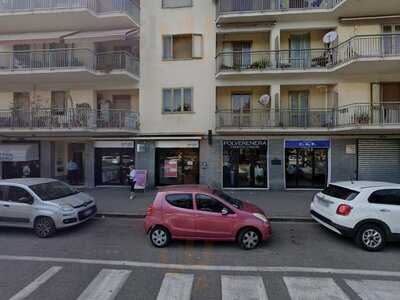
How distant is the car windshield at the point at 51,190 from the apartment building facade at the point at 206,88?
585 centimetres

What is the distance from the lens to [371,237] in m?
6.78

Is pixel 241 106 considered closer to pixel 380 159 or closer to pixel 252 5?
pixel 252 5

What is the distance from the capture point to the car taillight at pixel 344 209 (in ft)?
22.6

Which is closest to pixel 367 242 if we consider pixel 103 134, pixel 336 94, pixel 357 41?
pixel 336 94

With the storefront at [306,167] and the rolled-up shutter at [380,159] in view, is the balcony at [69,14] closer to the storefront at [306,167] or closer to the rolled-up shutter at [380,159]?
the storefront at [306,167]

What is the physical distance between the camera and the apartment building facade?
1438 cm

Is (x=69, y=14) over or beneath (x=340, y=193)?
over

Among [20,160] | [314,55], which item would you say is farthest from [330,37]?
[20,160]

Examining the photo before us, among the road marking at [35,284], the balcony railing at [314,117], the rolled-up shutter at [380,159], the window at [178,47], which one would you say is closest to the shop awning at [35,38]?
the window at [178,47]

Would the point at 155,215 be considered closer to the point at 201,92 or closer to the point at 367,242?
the point at 367,242


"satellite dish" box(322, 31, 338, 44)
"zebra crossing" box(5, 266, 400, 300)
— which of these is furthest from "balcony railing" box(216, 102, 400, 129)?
"zebra crossing" box(5, 266, 400, 300)

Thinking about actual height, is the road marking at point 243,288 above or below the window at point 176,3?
below

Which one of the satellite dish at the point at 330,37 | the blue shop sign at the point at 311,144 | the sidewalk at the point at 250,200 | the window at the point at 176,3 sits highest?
the window at the point at 176,3

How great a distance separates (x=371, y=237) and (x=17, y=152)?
1661 centimetres
